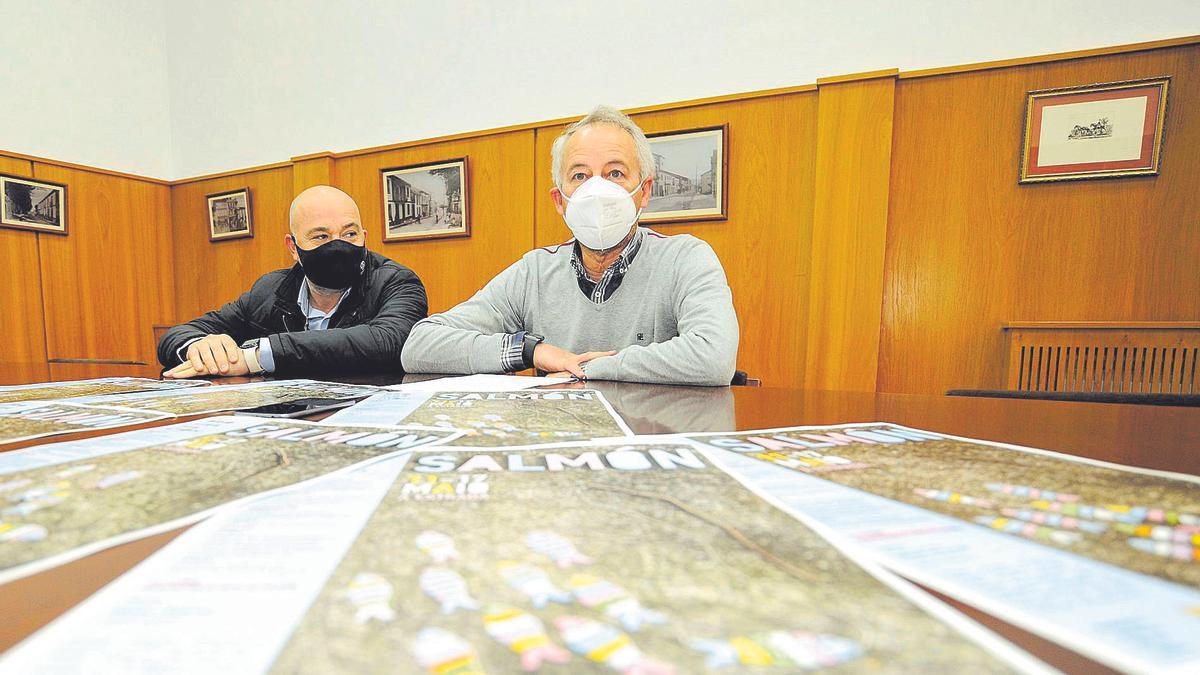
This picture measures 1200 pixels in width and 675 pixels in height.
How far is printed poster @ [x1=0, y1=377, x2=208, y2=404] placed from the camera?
0.69 meters

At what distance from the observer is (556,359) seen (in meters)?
1.06

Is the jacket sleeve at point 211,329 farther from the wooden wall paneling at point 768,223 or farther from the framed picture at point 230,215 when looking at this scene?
the framed picture at point 230,215

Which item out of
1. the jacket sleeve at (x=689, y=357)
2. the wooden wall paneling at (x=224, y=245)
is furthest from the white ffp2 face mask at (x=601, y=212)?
the wooden wall paneling at (x=224, y=245)

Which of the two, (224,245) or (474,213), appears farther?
(224,245)

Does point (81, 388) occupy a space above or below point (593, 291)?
below

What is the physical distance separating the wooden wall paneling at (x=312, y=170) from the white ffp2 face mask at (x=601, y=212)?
268cm

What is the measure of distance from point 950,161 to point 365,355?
8.06ft

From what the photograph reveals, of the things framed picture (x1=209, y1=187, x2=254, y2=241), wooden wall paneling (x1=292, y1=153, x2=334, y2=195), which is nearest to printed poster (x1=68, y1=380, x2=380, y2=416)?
wooden wall paneling (x1=292, y1=153, x2=334, y2=195)

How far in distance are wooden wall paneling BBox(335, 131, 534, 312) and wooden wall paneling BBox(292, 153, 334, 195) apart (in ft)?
0.52

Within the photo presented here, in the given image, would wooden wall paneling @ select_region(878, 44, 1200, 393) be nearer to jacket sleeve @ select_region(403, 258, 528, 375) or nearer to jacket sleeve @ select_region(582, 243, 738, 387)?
jacket sleeve @ select_region(582, 243, 738, 387)

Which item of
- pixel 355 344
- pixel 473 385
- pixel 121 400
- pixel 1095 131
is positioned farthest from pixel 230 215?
pixel 1095 131

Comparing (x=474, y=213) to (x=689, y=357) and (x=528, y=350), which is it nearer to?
(x=528, y=350)

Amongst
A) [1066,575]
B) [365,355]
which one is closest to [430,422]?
[1066,575]

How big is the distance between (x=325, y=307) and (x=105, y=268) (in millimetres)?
3356
